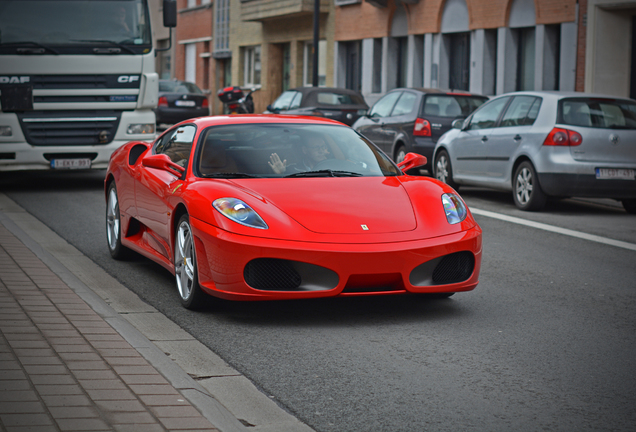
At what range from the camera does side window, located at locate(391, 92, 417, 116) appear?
1700 cm

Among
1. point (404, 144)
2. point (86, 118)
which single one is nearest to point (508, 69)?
point (404, 144)

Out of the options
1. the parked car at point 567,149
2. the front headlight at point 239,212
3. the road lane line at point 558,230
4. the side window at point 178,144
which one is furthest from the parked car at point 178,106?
the front headlight at point 239,212

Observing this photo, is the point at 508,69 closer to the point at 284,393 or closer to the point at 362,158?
the point at 362,158

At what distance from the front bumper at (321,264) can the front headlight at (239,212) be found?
120 millimetres

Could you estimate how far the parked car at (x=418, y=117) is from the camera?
54.1 ft

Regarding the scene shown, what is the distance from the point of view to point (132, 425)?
380 centimetres

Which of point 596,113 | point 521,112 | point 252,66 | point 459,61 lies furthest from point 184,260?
point 252,66

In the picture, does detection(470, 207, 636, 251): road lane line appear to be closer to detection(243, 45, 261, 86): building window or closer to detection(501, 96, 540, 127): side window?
detection(501, 96, 540, 127): side window

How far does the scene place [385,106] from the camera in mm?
18000

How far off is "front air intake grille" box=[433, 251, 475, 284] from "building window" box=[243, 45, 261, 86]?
3775 centimetres

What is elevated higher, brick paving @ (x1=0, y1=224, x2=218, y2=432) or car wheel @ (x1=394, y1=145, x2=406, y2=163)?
car wheel @ (x1=394, y1=145, x2=406, y2=163)

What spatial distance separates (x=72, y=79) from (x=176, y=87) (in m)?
20.0

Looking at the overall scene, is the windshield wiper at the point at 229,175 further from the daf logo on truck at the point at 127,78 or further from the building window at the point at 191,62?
the building window at the point at 191,62

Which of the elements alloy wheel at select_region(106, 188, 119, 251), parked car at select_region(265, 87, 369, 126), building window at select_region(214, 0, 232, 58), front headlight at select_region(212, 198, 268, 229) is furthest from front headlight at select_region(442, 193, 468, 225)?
building window at select_region(214, 0, 232, 58)
